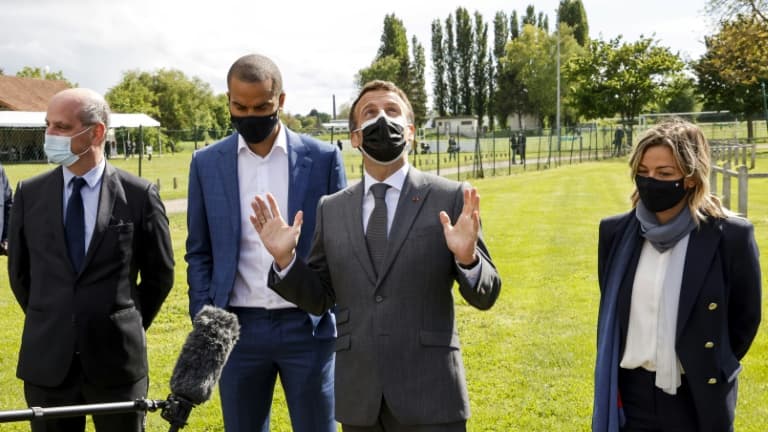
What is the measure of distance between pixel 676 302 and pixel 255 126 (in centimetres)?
203

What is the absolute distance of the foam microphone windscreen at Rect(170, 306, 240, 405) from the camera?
2248 millimetres

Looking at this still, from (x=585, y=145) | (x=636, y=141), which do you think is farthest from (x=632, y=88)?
(x=636, y=141)

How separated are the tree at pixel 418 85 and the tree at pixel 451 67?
348cm

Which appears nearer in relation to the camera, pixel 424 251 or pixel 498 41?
pixel 424 251

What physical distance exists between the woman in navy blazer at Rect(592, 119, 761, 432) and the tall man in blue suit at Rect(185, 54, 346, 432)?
131cm

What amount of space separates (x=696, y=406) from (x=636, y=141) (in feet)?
3.86

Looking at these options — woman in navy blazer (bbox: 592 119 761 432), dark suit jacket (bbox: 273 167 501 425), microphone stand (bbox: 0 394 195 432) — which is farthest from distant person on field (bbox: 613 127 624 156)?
microphone stand (bbox: 0 394 195 432)

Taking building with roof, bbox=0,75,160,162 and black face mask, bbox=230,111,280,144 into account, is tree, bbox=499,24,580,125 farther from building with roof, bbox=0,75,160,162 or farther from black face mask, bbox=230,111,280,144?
black face mask, bbox=230,111,280,144

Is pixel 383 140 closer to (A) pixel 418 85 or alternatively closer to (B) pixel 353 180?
(B) pixel 353 180

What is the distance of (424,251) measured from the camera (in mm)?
3176

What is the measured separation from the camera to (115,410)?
2.10 meters

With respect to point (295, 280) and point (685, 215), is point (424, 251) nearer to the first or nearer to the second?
point (295, 280)

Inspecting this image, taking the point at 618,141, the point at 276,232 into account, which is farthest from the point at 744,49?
the point at 276,232

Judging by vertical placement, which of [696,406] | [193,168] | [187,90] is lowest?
[696,406]
